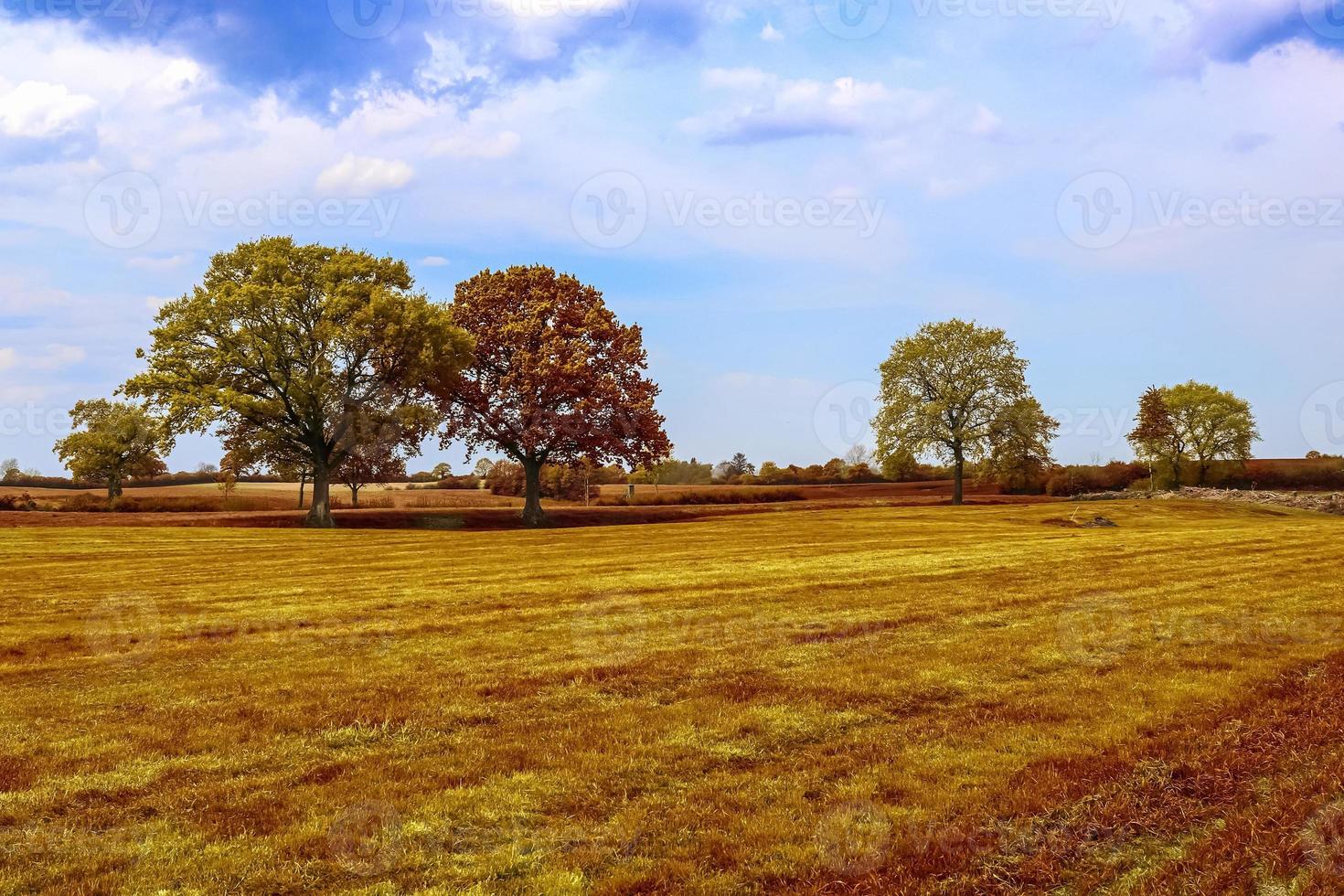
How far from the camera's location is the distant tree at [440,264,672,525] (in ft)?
177

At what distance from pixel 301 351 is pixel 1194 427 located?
84224mm

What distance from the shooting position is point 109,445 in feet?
250

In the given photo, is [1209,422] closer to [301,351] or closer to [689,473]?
[689,473]

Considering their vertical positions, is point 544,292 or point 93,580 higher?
point 544,292

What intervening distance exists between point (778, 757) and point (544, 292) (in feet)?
166

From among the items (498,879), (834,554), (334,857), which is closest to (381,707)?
(334,857)

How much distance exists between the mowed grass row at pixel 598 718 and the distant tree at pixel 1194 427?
232 feet

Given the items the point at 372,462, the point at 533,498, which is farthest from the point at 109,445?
the point at 533,498

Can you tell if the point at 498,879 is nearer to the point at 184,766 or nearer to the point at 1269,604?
the point at 184,766

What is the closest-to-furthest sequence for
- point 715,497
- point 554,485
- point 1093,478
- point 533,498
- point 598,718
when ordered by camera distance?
point 598,718
point 533,498
point 715,497
point 1093,478
point 554,485

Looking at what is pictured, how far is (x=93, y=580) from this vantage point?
23.7m

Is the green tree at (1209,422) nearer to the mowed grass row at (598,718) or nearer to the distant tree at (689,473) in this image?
the distant tree at (689,473)

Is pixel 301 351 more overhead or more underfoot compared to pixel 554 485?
more overhead

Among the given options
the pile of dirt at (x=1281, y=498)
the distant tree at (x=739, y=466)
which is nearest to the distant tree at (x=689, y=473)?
the distant tree at (x=739, y=466)
